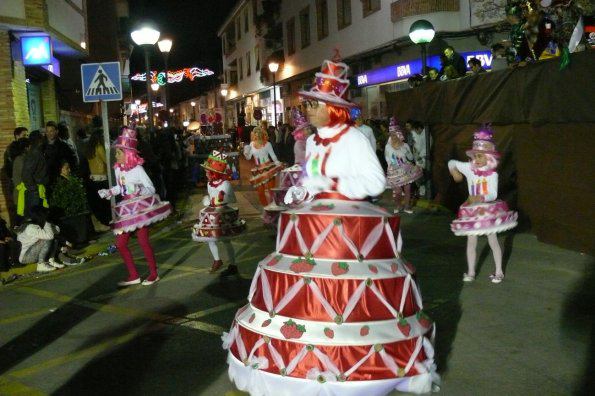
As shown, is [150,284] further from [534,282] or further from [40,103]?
[40,103]

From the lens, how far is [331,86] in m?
4.88

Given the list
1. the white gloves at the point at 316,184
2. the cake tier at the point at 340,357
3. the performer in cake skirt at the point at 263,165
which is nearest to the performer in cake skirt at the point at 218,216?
the performer in cake skirt at the point at 263,165

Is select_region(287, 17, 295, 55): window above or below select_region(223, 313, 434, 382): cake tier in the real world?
above

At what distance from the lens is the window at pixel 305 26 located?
34.7m

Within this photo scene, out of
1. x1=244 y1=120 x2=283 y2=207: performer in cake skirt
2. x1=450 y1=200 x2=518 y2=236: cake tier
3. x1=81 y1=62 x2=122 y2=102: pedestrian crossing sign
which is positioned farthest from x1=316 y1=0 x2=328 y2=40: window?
x1=450 y1=200 x2=518 y2=236: cake tier

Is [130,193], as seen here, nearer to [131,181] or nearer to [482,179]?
[131,181]

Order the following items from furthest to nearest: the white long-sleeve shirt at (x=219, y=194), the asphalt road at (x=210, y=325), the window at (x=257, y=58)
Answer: the window at (x=257, y=58)
the white long-sleeve shirt at (x=219, y=194)
the asphalt road at (x=210, y=325)

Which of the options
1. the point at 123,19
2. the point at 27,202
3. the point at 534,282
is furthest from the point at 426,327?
the point at 123,19

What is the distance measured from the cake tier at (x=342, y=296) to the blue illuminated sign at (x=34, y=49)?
12269 mm

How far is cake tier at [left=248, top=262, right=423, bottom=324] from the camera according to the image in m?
4.39

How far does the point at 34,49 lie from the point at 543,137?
10.9 m

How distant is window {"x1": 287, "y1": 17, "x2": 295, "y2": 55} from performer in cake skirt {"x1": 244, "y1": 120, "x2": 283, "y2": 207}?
25754 millimetres

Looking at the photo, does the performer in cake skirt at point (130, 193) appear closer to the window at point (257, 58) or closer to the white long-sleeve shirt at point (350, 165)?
the white long-sleeve shirt at point (350, 165)

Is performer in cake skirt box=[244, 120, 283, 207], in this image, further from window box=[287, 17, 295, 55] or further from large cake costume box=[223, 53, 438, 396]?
window box=[287, 17, 295, 55]
